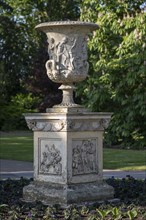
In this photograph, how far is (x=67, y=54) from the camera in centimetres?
998

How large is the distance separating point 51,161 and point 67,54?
1868 millimetres


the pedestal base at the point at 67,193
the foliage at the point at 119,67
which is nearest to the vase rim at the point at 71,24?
the pedestal base at the point at 67,193

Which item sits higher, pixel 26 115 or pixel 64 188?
pixel 26 115

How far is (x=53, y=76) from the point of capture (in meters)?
10.0

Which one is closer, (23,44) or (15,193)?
(15,193)

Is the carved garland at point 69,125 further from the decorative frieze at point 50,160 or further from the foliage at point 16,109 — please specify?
the foliage at point 16,109

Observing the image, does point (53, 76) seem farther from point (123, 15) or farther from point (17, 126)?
point (17, 126)

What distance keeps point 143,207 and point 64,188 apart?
1343mm

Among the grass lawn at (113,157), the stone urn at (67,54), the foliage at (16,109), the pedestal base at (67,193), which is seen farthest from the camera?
the foliage at (16,109)

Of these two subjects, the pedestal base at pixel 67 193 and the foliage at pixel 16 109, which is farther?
the foliage at pixel 16 109

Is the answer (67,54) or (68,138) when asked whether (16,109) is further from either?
(68,138)

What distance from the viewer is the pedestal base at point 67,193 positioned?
9.38 metres

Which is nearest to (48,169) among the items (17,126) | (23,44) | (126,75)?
(126,75)

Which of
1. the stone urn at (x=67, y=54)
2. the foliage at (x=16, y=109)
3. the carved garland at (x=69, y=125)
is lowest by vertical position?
the foliage at (x=16, y=109)
